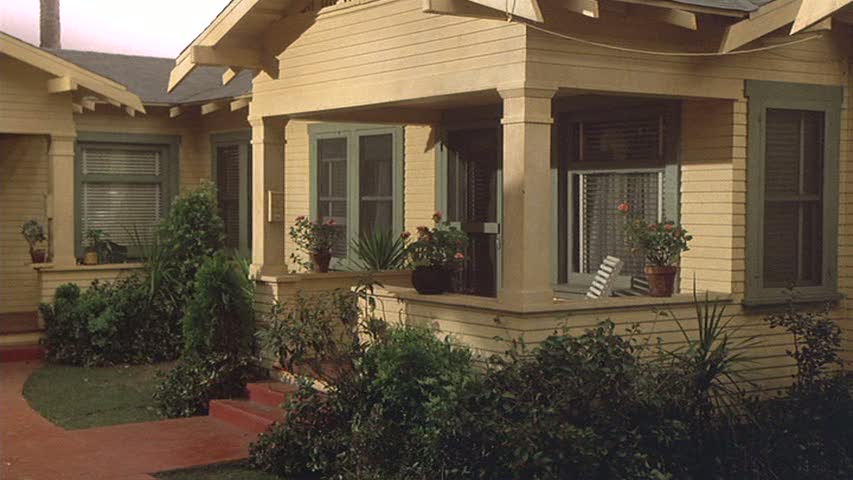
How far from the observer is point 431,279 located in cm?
993

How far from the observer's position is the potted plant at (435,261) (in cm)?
995

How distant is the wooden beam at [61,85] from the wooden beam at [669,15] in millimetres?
8476

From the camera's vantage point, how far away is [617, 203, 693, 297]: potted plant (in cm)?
953

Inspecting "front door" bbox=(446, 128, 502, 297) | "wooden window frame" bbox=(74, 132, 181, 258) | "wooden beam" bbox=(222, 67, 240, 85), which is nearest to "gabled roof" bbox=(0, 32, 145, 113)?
"wooden window frame" bbox=(74, 132, 181, 258)

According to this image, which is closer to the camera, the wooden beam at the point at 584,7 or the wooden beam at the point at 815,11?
the wooden beam at the point at 815,11

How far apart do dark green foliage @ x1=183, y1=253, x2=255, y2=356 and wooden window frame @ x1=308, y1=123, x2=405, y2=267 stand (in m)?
2.77

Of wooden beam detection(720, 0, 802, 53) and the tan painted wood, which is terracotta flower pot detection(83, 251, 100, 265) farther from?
wooden beam detection(720, 0, 802, 53)

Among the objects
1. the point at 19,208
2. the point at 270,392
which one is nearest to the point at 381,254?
the point at 270,392

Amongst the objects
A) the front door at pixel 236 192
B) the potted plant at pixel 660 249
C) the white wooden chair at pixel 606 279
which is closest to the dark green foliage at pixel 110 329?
the front door at pixel 236 192

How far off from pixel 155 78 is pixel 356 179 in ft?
20.0

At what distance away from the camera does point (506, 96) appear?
28.1ft

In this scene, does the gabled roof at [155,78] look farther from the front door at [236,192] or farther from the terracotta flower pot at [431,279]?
the terracotta flower pot at [431,279]

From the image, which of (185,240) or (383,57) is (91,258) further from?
(383,57)

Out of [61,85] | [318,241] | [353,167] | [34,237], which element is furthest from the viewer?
[34,237]
